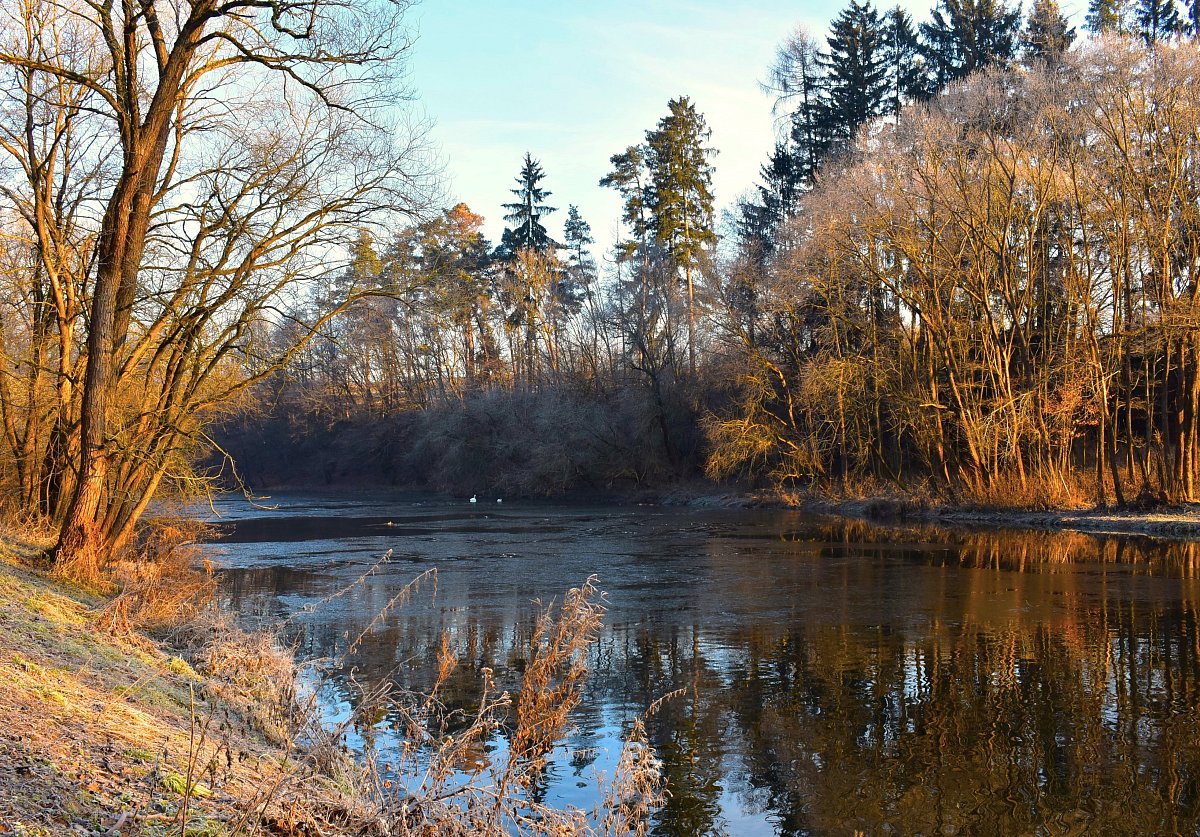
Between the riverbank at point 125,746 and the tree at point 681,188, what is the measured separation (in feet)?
147

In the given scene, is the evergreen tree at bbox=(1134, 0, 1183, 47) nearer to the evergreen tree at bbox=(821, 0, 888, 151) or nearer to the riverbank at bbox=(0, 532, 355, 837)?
the evergreen tree at bbox=(821, 0, 888, 151)

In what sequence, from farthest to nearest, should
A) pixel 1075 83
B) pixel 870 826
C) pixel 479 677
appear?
pixel 1075 83 < pixel 479 677 < pixel 870 826

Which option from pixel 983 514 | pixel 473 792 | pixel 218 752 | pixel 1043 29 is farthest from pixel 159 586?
pixel 1043 29

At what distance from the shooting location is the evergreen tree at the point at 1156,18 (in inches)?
1633

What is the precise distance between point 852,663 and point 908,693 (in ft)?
4.89

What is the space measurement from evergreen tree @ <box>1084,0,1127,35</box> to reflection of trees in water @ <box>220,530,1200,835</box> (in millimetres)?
33279

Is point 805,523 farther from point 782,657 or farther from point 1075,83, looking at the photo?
point 782,657

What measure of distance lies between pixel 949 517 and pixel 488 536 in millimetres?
→ 15056

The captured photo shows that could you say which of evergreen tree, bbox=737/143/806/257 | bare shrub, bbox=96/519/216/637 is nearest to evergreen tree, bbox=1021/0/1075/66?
evergreen tree, bbox=737/143/806/257

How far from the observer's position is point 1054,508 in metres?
29.7

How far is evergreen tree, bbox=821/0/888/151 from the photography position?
48.0 meters

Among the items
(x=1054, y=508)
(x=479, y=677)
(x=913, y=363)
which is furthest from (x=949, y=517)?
(x=479, y=677)

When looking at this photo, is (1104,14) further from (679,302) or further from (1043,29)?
(679,302)

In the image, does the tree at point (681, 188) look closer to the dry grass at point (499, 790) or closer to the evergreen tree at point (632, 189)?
the evergreen tree at point (632, 189)
